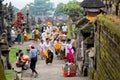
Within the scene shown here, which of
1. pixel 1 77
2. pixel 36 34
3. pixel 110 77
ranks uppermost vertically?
pixel 1 77

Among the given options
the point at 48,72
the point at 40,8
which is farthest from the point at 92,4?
the point at 40,8

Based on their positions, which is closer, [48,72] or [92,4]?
[48,72]

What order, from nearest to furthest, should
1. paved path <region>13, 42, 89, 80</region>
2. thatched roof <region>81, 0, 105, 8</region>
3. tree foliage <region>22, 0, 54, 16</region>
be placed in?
paved path <region>13, 42, 89, 80</region>
thatched roof <region>81, 0, 105, 8</region>
tree foliage <region>22, 0, 54, 16</region>

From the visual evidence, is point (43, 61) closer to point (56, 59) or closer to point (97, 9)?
point (56, 59)

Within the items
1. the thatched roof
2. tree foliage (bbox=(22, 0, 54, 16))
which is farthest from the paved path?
tree foliage (bbox=(22, 0, 54, 16))

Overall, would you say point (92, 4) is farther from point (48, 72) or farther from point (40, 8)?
point (40, 8)

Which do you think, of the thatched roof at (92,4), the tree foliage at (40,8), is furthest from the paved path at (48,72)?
the tree foliage at (40,8)

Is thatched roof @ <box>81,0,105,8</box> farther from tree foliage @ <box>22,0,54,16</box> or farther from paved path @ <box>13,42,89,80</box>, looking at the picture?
tree foliage @ <box>22,0,54,16</box>

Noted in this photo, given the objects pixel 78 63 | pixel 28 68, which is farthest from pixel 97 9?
pixel 28 68

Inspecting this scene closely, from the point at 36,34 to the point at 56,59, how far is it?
10300 mm

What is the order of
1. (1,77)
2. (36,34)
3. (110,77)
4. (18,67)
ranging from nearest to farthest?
(1,77), (110,77), (18,67), (36,34)

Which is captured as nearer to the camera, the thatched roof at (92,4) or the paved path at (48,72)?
the paved path at (48,72)

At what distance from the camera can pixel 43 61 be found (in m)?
24.2

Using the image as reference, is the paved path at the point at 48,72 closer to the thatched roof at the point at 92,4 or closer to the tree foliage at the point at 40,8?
the thatched roof at the point at 92,4
